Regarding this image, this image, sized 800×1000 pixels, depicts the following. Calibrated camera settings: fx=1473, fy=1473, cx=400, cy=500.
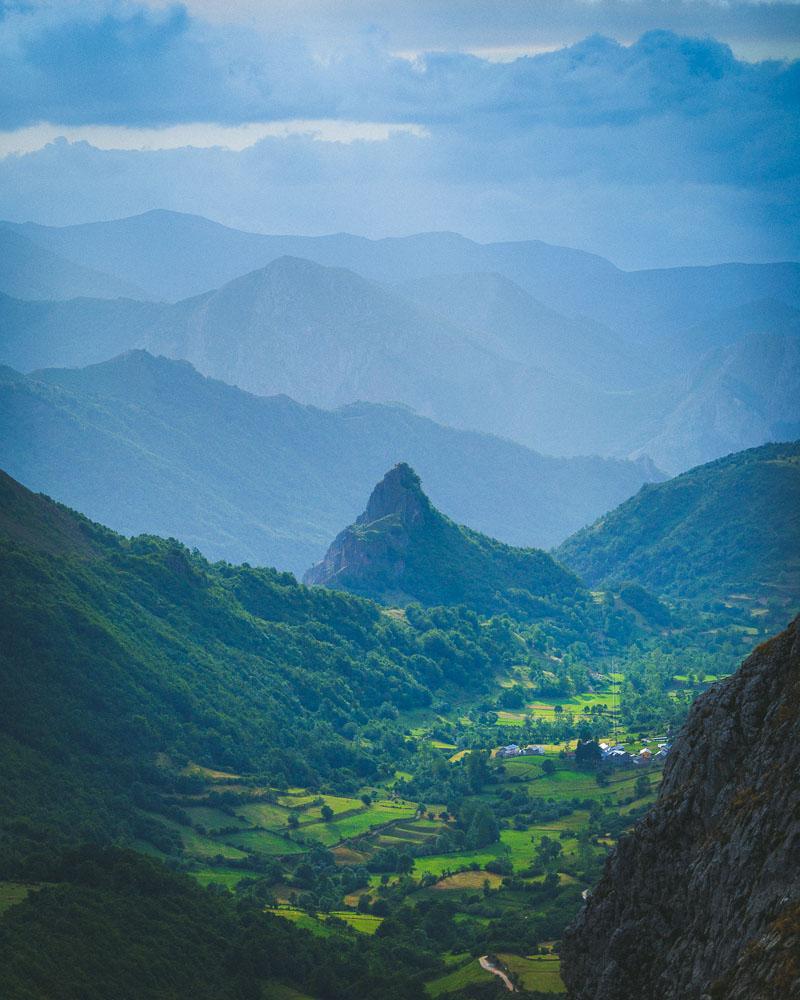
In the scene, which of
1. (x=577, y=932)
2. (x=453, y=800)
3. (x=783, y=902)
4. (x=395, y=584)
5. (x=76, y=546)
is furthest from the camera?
(x=395, y=584)

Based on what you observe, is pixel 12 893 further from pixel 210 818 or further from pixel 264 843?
pixel 210 818

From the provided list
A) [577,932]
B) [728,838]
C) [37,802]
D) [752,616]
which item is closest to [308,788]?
[37,802]

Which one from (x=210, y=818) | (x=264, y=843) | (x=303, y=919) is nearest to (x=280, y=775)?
(x=210, y=818)

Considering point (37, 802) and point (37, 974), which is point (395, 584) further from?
point (37, 974)

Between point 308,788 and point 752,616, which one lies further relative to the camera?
point 752,616

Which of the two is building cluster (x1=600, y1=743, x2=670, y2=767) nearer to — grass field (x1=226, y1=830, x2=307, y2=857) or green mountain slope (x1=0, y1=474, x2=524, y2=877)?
green mountain slope (x1=0, y1=474, x2=524, y2=877)
